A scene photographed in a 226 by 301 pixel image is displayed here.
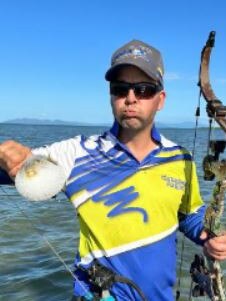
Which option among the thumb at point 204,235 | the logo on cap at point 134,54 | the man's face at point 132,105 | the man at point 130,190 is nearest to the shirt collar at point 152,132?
the man at point 130,190

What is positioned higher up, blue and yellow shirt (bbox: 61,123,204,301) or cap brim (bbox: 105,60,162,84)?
cap brim (bbox: 105,60,162,84)

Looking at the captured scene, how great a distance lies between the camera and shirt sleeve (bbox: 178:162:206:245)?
437 cm

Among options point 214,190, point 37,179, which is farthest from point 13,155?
point 214,190

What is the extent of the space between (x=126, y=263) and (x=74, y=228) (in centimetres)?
838

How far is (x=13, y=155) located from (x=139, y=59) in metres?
1.22

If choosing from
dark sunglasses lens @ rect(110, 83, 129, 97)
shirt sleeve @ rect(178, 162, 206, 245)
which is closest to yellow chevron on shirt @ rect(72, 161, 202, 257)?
shirt sleeve @ rect(178, 162, 206, 245)

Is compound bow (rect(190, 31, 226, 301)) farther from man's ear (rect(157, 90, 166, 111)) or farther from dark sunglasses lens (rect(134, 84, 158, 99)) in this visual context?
Result: dark sunglasses lens (rect(134, 84, 158, 99))

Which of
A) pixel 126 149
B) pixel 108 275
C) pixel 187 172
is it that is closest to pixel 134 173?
pixel 126 149

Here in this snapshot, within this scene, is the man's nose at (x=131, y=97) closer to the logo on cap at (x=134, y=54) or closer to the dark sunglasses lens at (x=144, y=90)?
the dark sunglasses lens at (x=144, y=90)

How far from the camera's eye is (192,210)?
441 centimetres

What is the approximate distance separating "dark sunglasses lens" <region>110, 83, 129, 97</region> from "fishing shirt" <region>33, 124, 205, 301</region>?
298 mm

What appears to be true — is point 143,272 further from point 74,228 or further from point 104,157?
point 74,228

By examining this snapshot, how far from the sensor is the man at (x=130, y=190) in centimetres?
400

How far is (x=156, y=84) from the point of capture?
414 centimetres
